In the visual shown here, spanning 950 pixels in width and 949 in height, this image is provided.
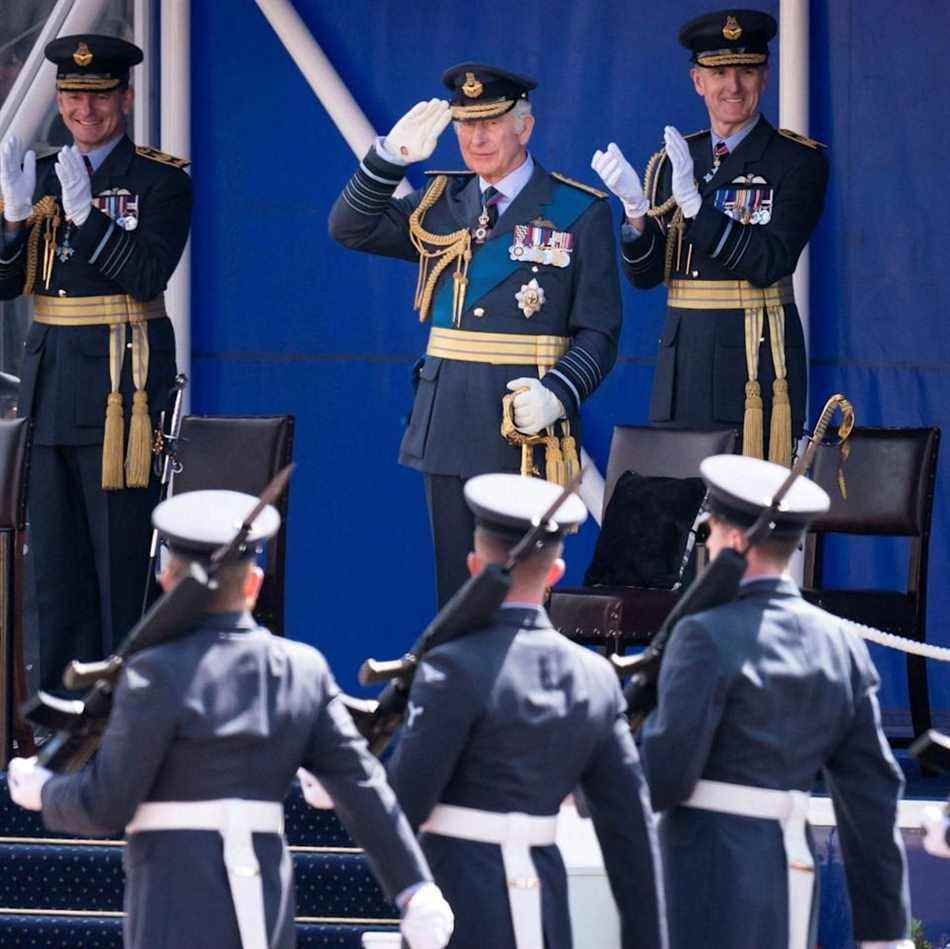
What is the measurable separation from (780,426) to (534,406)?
972mm

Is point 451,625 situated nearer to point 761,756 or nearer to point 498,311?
point 761,756

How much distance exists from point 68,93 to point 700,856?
3797 millimetres

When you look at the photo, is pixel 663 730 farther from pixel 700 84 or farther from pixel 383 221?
pixel 700 84

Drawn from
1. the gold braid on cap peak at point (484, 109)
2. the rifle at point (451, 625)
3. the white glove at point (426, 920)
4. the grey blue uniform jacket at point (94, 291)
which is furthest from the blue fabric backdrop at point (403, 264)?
the white glove at point (426, 920)

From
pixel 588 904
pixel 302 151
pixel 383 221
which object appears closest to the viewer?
pixel 588 904

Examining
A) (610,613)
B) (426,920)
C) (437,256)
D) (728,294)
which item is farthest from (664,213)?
(426,920)

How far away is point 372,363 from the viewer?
8.67 meters

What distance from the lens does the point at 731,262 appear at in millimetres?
7426

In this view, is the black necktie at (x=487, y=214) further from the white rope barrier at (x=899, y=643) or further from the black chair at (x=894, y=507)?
the white rope barrier at (x=899, y=643)

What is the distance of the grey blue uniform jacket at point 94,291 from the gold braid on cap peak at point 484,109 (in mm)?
1088

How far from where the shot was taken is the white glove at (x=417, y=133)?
6.96 m

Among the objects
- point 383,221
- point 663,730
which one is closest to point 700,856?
point 663,730

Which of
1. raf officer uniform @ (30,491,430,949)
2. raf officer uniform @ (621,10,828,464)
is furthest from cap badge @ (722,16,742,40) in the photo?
raf officer uniform @ (30,491,430,949)

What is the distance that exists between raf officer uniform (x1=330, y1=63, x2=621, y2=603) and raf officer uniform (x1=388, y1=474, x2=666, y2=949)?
Result: 2.41m
